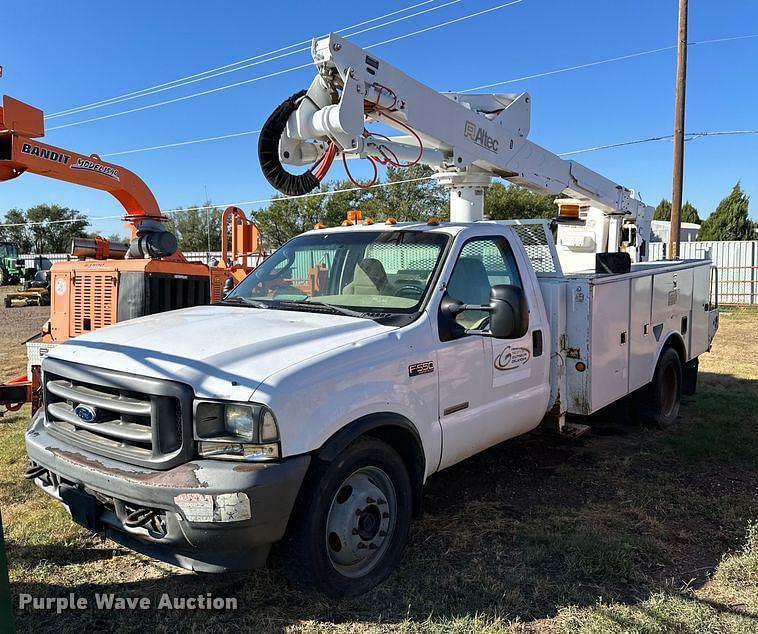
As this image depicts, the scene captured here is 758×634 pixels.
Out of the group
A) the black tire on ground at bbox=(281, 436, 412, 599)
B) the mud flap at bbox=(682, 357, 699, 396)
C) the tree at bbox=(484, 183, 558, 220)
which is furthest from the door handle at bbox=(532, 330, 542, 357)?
the tree at bbox=(484, 183, 558, 220)

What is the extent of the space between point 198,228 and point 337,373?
6146cm

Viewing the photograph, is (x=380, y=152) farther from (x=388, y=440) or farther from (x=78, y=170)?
(x=78, y=170)

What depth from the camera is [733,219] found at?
3797 centimetres

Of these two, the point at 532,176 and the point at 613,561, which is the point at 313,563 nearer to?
the point at 613,561

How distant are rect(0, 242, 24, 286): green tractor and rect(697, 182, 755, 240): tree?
39214mm

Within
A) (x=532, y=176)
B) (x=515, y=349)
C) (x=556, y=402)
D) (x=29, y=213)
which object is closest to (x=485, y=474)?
(x=556, y=402)

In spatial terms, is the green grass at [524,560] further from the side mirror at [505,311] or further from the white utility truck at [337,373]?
the side mirror at [505,311]

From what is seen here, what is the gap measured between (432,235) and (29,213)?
5931 cm

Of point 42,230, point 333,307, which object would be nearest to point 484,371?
point 333,307

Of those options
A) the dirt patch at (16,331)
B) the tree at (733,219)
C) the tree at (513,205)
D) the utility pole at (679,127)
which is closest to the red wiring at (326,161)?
the dirt patch at (16,331)

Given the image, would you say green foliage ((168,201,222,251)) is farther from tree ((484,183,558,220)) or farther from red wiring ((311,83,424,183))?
red wiring ((311,83,424,183))

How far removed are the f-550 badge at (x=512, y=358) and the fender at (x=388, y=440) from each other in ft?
3.12

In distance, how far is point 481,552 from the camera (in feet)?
12.7

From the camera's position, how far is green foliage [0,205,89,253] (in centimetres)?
5394
